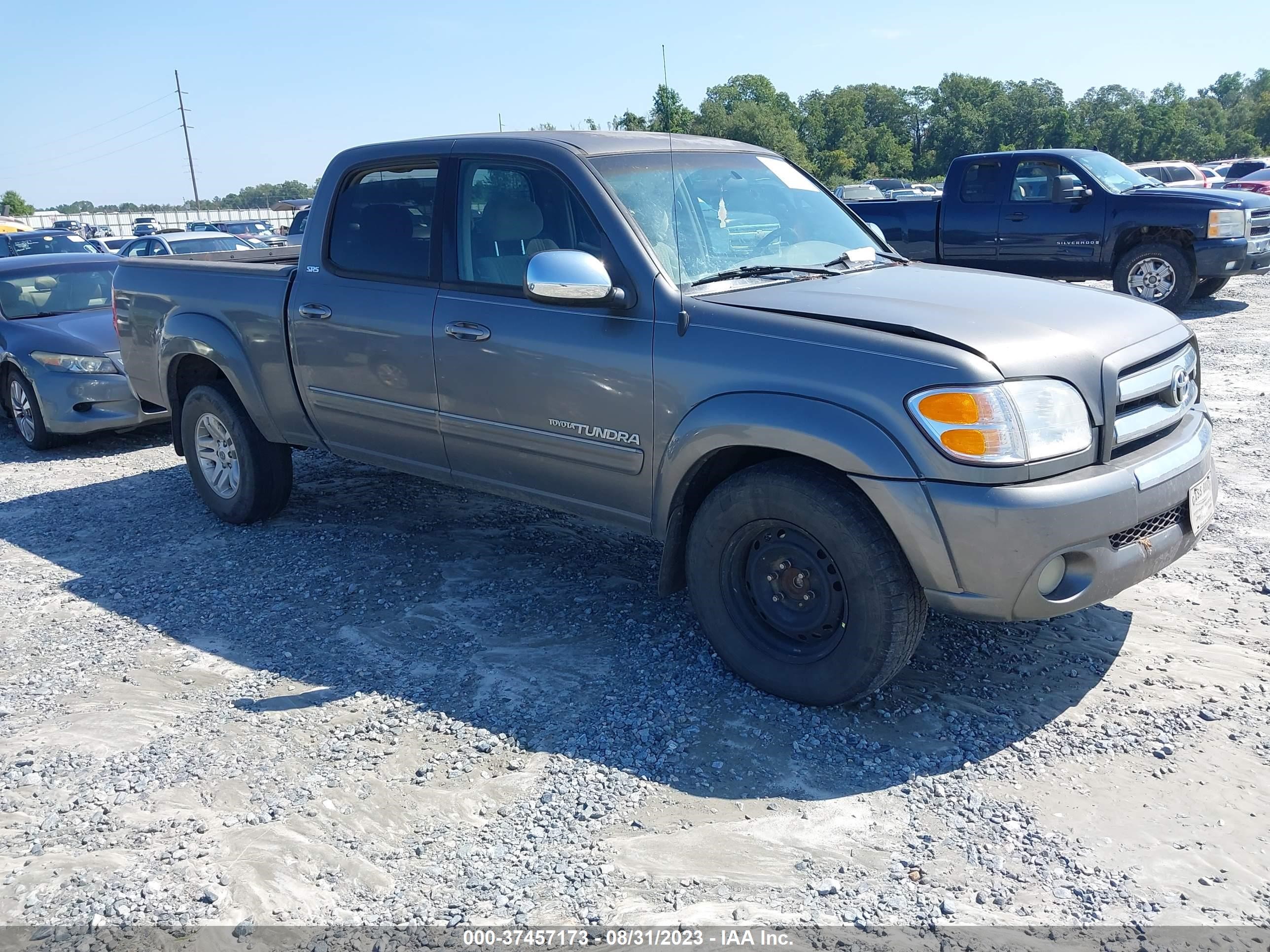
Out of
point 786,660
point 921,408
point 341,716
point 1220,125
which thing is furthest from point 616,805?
point 1220,125

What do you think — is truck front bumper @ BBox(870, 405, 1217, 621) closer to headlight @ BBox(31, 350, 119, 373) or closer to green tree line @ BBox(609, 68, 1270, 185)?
headlight @ BBox(31, 350, 119, 373)

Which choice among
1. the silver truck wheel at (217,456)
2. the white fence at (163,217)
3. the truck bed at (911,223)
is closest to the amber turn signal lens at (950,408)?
the silver truck wheel at (217,456)

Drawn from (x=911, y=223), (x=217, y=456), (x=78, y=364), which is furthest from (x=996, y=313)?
(x=911, y=223)

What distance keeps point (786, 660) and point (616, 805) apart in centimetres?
87

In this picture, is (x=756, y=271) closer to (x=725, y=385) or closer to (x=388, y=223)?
(x=725, y=385)

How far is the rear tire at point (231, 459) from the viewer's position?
5824 millimetres

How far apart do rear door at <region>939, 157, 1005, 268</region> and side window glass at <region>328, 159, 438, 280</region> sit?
386 inches

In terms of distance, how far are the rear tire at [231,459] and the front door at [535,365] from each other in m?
1.70

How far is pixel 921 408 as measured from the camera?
322 cm

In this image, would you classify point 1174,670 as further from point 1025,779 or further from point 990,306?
point 990,306

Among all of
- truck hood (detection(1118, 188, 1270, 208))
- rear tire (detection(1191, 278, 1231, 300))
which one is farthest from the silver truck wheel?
rear tire (detection(1191, 278, 1231, 300))

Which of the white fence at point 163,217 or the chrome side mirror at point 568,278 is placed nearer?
the chrome side mirror at point 568,278

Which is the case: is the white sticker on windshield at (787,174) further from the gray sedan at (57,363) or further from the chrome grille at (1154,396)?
the gray sedan at (57,363)

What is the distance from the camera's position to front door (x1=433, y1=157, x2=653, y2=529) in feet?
13.0
